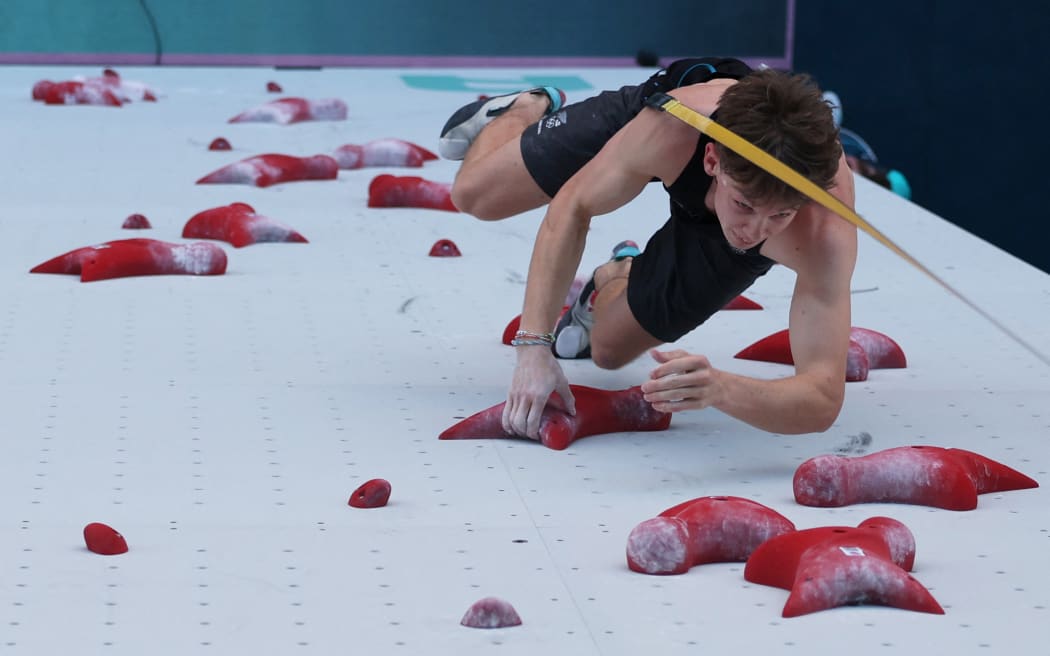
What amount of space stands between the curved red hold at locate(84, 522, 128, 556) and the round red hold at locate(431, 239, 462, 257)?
1978mm

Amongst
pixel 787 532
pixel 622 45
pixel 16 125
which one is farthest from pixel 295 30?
pixel 787 532

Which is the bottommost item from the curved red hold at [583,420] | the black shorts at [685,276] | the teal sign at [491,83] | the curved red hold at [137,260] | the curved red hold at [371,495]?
the teal sign at [491,83]

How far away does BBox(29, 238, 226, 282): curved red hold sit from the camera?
3.53 m

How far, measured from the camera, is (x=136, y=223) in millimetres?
4039

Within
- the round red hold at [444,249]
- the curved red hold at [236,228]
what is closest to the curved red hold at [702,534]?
the round red hold at [444,249]

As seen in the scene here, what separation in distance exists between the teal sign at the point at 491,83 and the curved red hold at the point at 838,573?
15.4 ft

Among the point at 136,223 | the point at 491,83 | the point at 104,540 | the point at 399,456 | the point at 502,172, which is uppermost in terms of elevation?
the point at 502,172

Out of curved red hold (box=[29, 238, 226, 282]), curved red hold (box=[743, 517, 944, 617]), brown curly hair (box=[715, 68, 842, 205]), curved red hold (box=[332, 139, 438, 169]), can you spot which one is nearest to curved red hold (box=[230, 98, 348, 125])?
curved red hold (box=[332, 139, 438, 169])

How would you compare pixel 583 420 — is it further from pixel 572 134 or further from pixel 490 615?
pixel 490 615

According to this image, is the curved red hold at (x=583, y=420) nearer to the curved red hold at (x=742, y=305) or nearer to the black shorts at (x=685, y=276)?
the black shorts at (x=685, y=276)

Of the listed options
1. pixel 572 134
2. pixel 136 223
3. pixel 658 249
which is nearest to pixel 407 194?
pixel 136 223

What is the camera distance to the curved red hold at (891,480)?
2277 mm

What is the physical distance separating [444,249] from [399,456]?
153 centimetres

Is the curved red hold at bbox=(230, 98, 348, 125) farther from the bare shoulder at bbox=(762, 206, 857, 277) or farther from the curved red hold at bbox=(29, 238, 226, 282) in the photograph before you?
the bare shoulder at bbox=(762, 206, 857, 277)
